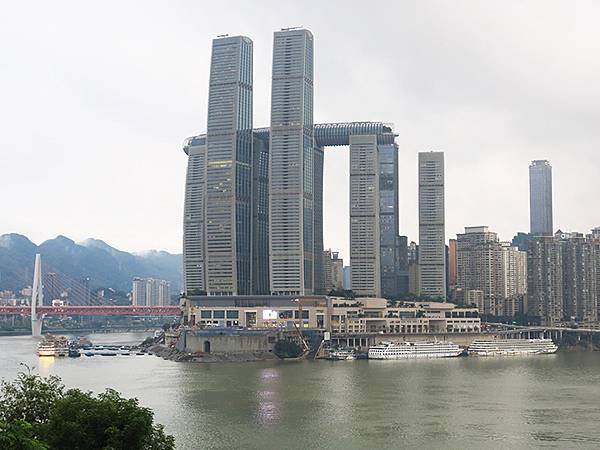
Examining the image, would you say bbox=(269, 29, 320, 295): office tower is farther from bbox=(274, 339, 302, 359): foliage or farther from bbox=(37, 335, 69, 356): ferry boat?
bbox=(37, 335, 69, 356): ferry boat

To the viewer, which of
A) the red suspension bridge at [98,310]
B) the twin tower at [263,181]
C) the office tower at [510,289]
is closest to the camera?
the twin tower at [263,181]

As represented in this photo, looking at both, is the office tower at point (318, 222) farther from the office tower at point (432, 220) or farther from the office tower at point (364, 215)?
the office tower at point (432, 220)

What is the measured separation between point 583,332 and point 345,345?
43.2 metres

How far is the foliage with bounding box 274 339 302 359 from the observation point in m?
97.3

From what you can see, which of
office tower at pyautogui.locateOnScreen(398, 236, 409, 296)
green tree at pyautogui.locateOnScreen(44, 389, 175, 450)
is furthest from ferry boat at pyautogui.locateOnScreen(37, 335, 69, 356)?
office tower at pyautogui.locateOnScreen(398, 236, 409, 296)

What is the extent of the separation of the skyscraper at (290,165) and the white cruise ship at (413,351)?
21.0 m

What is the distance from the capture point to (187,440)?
43719mm

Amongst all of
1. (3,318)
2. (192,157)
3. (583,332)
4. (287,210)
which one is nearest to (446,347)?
(287,210)

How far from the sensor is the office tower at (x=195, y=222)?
13488cm

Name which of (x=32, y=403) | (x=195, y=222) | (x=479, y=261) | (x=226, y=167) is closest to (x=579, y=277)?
(x=479, y=261)

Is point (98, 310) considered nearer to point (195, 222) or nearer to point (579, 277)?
point (195, 222)

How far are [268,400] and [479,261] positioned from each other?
125607 millimetres

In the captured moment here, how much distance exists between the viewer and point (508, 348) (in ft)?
342

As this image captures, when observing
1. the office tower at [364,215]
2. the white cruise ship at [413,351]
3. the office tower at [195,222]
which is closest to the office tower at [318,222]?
the office tower at [364,215]
